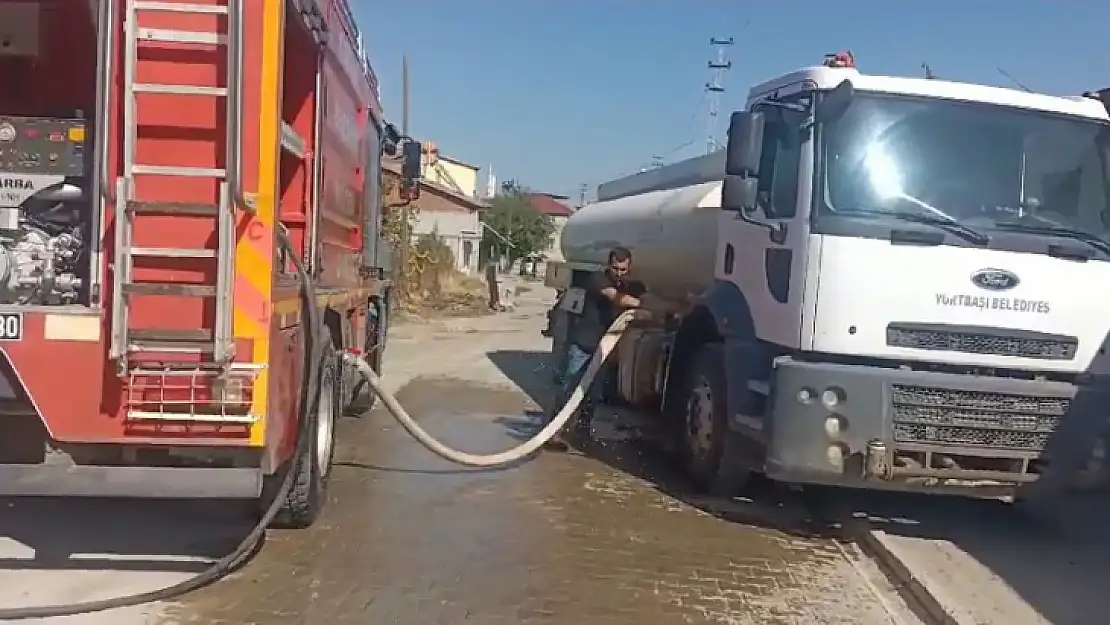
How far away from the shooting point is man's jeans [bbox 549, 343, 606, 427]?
34.8ft

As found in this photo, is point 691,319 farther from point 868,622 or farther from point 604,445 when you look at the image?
point 868,622

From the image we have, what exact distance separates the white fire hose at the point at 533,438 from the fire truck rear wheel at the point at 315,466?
464 mm

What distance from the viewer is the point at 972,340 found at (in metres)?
7.13

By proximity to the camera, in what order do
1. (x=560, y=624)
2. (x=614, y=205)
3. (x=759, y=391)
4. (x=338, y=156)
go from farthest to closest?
(x=614, y=205), (x=338, y=156), (x=759, y=391), (x=560, y=624)

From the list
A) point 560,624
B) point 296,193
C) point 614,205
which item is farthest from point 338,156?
point 614,205

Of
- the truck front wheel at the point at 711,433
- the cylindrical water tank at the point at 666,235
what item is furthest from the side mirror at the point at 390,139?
the truck front wheel at the point at 711,433

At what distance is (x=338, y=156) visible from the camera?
27.3 feet

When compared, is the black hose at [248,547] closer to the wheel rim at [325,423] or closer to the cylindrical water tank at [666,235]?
the wheel rim at [325,423]

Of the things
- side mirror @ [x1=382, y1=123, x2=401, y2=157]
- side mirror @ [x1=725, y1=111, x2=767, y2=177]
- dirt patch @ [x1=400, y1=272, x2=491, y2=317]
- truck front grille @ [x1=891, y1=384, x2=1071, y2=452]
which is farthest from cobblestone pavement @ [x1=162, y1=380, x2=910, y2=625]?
dirt patch @ [x1=400, y1=272, x2=491, y2=317]

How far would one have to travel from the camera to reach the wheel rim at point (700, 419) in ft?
28.2

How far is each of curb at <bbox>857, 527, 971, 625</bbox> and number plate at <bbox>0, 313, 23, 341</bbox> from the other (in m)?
4.78

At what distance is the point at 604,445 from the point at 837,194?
14.3ft

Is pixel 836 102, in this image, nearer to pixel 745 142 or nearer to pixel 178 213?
pixel 745 142

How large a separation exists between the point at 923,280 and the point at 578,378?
4206mm
